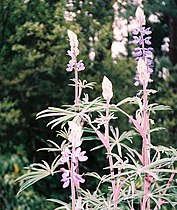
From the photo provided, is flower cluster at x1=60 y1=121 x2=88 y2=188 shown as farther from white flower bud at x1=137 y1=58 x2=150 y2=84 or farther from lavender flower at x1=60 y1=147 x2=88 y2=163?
white flower bud at x1=137 y1=58 x2=150 y2=84

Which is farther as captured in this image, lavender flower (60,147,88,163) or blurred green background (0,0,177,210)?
blurred green background (0,0,177,210)

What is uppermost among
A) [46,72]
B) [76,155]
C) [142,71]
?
[142,71]

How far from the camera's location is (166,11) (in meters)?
3.06

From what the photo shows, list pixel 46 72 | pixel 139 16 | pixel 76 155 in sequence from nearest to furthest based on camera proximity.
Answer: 1. pixel 76 155
2. pixel 139 16
3. pixel 46 72

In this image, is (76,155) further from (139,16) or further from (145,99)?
(139,16)

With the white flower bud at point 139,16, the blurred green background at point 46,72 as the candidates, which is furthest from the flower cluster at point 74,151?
the blurred green background at point 46,72

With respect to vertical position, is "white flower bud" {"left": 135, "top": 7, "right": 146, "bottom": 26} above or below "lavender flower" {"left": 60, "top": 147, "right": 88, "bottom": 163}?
above

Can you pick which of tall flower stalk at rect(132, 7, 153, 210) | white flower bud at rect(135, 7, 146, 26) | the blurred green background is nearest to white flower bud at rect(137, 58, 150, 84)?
tall flower stalk at rect(132, 7, 153, 210)

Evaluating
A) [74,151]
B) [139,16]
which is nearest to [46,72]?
[139,16]

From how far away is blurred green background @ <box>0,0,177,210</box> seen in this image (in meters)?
2.66

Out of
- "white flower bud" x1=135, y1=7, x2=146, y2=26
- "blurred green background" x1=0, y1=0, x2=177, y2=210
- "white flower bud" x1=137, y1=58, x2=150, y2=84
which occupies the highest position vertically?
"white flower bud" x1=135, y1=7, x2=146, y2=26

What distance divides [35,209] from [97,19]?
50.0 inches

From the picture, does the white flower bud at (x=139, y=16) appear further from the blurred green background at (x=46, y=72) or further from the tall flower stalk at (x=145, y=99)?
the blurred green background at (x=46, y=72)

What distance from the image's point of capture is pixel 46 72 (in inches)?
112
